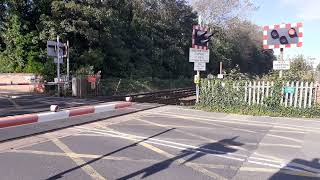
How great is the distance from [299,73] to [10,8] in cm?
2077

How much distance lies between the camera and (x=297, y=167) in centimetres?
706

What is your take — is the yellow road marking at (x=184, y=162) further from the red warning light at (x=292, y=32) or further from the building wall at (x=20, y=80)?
the building wall at (x=20, y=80)

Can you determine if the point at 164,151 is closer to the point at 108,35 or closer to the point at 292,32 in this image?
the point at 292,32

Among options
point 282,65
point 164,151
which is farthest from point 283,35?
point 164,151

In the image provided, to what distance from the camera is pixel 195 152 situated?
313 inches

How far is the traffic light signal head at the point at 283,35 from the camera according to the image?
49.5 feet

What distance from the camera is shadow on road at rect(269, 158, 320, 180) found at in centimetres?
641

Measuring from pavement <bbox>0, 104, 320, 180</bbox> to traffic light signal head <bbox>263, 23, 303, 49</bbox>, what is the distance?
13.7 ft

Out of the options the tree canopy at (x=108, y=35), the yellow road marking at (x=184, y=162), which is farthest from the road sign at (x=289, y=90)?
the tree canopy at (x=108, y=35)

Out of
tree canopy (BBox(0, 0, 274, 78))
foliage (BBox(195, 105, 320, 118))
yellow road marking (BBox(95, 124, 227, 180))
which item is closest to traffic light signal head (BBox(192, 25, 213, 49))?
foliage (BBox(195, 105, 320, 118))

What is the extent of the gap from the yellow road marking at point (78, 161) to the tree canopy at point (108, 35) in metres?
18.2

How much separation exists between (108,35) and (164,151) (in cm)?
2570

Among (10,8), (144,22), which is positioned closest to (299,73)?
(10,8)

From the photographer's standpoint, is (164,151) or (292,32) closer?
(164,151)
